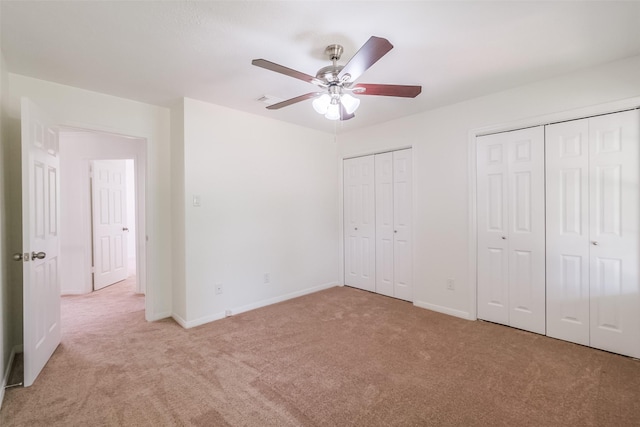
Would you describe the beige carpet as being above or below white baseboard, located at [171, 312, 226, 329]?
below

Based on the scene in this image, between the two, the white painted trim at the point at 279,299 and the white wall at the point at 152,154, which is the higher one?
the white wall at the point at 152,154

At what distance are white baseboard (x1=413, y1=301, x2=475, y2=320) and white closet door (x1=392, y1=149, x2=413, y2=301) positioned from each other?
0.61 ft

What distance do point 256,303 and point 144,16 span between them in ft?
9.78

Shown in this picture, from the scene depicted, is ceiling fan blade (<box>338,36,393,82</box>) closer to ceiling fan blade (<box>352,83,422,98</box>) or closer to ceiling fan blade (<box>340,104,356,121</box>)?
ceiling fan blade (<box>352,83,422,98</box>)

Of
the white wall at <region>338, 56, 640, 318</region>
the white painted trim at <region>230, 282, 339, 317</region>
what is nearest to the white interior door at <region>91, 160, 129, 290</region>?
the white painted trim at <region>230, 282, 339, 317</region>

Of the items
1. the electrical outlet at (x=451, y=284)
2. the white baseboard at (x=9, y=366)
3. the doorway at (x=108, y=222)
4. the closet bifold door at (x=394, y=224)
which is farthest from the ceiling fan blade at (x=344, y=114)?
the doorway at (x=108, y=222)

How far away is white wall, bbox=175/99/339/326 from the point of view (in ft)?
10.2

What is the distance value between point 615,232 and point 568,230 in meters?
0.30

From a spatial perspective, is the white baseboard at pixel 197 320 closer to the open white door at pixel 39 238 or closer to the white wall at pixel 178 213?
the white wall at pixel 178 213

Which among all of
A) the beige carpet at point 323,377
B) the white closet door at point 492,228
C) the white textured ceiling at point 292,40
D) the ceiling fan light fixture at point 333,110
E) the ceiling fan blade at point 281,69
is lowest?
the beige carpet at point 323,377

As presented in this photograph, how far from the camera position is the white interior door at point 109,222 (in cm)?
451

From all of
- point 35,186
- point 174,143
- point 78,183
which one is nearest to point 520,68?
point 174,143

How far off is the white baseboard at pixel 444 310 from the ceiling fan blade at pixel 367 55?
2801 mm

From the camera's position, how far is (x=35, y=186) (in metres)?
2.19
